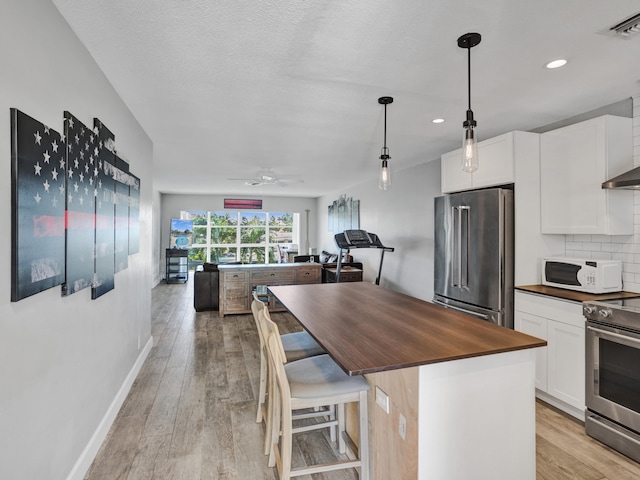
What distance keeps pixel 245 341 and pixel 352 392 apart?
2.88 metres

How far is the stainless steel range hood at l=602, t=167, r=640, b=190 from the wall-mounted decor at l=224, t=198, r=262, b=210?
8819 millimetres

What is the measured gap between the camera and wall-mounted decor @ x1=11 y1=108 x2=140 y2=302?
4.33 feet

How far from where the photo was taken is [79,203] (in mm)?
1851

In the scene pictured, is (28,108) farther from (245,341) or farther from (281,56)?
(245,341)

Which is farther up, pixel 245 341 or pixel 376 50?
pixel 376 50

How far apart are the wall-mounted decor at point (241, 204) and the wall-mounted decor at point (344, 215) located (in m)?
2.37

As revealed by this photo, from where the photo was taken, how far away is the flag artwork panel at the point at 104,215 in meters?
2.15

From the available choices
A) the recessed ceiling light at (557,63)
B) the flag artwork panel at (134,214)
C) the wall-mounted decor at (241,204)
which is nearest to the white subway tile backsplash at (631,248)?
A: the recessed ceiling light at (557,63)

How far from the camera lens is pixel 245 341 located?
14.4 feet

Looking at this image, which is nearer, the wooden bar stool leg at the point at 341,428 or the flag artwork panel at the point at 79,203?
the flag artwork panel at the point at 79,203

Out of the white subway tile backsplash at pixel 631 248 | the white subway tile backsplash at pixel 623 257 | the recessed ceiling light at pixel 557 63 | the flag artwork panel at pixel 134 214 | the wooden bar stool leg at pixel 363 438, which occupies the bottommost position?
the wooden bar stool leg at pixel 363 438

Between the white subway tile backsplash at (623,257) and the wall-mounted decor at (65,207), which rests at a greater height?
the wall-mounted decor at (65,207)

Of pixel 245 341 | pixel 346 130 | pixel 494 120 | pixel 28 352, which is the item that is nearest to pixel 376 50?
pixel 346 130

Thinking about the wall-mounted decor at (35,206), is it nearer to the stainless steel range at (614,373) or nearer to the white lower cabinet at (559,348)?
the stainless steel range at (614,373)
